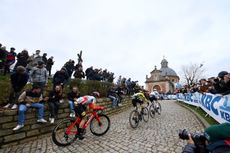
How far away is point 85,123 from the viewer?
746cm

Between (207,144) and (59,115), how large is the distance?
308 inches

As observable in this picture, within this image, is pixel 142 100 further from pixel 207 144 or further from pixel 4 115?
pixel 207 144

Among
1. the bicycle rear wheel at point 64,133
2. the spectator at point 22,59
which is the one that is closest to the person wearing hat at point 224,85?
the bicycle rear wheel at point 64,133

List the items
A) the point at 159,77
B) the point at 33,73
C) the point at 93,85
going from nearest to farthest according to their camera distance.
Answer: the point at 33,73, the point at 93,85, the point at 159,77

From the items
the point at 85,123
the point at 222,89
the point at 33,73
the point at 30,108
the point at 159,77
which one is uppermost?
the point at 159,77

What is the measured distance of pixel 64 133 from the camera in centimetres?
680

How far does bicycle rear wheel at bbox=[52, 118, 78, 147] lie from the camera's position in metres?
6.59

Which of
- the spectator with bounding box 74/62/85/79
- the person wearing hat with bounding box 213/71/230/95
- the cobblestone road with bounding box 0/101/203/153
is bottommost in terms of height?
the cobblestone road with bounding box 0/101/203/153

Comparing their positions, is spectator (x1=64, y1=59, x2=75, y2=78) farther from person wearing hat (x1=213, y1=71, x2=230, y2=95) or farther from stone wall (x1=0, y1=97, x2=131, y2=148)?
person wearing hat (x1=213, y1=71, x2=230, y2=95)

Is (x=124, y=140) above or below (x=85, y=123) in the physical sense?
below

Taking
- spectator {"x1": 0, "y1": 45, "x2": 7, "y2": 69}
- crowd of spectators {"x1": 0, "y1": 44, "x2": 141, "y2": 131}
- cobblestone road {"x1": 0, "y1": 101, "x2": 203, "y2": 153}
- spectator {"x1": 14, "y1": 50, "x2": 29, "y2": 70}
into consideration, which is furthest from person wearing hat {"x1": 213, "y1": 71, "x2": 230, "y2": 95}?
spectator {"x1": 0, "y1": 45, "x2": 7, "y2": 69}

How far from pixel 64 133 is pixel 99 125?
5.55ft

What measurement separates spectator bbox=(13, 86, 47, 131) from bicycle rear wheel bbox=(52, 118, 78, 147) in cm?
139

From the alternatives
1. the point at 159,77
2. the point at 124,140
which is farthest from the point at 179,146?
the point at 159,77
